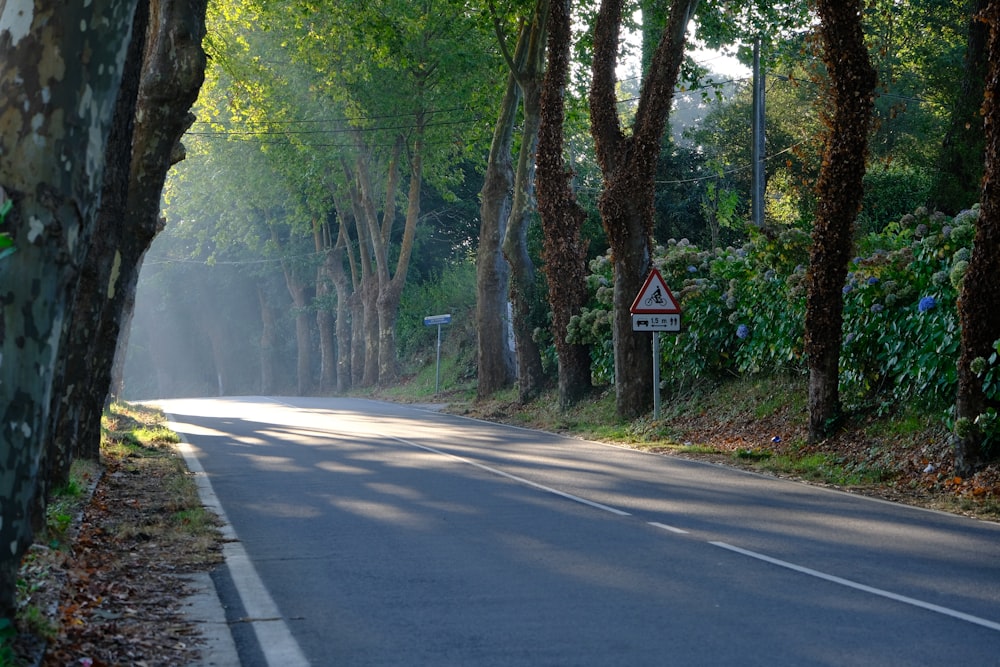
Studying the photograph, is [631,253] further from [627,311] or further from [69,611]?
[69,611]

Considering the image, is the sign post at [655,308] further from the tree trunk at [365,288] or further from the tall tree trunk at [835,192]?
the tree trunk at [365,288]

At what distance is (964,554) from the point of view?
952 centimetres

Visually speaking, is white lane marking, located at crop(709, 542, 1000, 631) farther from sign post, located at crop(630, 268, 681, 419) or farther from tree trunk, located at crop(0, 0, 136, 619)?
sign post, located at crop(630, 268, 681, 419)

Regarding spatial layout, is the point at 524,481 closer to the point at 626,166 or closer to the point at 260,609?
the point at 260,609

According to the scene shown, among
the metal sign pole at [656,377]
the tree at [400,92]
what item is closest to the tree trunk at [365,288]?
the tree at [400,92]

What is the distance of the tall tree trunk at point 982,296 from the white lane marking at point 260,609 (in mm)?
7746

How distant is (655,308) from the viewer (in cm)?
2166

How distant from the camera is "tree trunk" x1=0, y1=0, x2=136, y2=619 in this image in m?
5.91

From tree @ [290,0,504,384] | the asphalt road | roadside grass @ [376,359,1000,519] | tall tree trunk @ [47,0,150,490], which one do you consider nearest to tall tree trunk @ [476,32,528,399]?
roadside grass @ [376,359,1000,519]

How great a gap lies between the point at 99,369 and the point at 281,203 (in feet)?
128

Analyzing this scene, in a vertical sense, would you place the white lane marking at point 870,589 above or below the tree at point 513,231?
below

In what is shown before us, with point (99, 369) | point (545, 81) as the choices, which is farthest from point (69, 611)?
point (545, 81)

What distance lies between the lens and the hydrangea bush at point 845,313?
15734mm

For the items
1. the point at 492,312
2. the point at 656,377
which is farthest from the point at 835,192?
the point at 492,312
